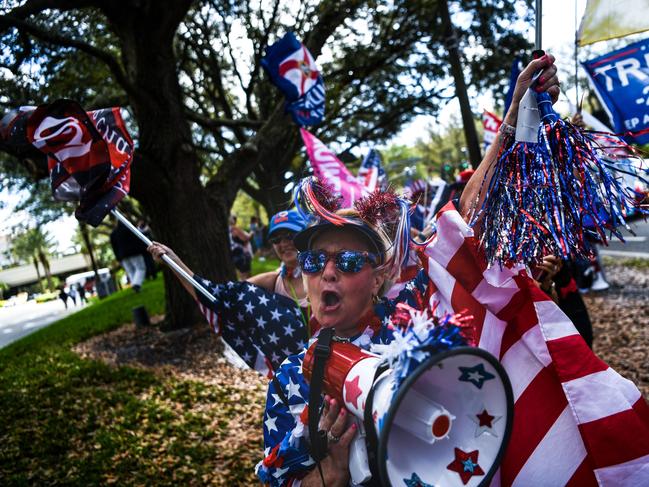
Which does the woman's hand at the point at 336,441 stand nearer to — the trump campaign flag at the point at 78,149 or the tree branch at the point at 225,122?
the trump campaign flag at the point at 78,149

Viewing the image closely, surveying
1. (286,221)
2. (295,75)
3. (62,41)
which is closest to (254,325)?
(286,221)

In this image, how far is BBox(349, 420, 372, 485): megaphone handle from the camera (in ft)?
4.42

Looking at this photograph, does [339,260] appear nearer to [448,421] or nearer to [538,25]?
[448,421]

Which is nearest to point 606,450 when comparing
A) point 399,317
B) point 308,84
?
point 399,317

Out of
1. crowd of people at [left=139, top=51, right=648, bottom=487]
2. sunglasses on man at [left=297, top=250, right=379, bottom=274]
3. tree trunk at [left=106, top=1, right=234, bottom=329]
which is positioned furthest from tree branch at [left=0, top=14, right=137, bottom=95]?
sunglasses on man at [left=297, top=250, right=379, bottom=274]

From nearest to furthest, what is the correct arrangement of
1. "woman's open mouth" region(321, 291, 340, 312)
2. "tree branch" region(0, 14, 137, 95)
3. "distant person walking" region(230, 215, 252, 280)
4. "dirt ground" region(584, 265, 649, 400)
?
1. "woman's open mouth" region(321, 291, 340, 312)
2. "dirt ground" region(584, 265, 649, 400)
3. "tree branch" region(0, 14, 137, 95)
4. "distant person walking" region(230, 215, 252, 280)

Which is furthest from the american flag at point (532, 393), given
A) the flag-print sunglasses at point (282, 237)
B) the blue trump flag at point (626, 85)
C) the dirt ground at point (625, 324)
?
the dirt ground at point (625, 324)

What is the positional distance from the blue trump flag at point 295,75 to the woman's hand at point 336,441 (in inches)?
236

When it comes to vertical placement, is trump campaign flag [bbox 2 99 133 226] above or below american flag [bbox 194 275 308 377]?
above

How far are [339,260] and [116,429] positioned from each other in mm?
4423

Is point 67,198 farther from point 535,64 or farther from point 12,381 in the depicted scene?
point 12,381

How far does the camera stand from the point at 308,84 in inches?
281

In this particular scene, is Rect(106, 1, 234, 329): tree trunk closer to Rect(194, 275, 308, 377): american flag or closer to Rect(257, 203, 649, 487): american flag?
Rect(194, 275, 308, 377): american flag

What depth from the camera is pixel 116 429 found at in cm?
512
